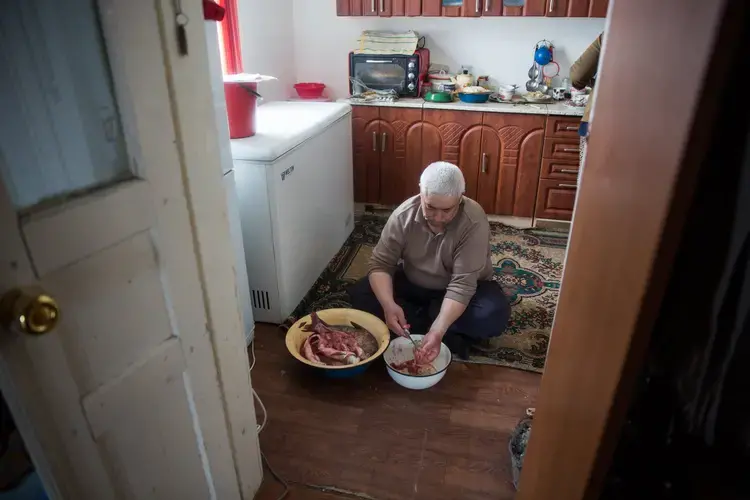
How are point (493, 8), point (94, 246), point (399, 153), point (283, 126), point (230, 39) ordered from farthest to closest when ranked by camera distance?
point (399, 153) → point (493, 8) → point (230, 39) → point (283, 126) → point (94, 246)

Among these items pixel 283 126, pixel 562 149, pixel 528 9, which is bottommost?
pixel 562 149

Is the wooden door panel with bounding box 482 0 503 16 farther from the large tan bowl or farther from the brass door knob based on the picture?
the brass door knob

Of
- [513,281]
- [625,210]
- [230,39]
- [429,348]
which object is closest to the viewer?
[625,210]

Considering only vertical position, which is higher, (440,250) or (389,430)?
(440,250)

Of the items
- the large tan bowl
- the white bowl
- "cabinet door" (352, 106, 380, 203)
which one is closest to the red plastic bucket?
the large tan bowl

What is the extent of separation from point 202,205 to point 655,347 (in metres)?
0.87

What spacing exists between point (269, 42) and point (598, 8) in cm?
200

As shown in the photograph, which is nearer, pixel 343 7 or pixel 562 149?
pixel 562 149

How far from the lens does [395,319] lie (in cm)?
205

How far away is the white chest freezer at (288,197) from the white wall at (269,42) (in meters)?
0.44

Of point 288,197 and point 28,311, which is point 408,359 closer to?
point 288,197

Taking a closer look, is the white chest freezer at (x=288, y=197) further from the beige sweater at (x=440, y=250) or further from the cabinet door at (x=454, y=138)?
the cabinet door at (x=454, y=138)

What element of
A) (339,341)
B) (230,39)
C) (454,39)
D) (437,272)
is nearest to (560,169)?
(454,39)

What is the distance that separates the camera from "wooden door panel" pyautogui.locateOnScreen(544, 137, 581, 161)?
3.12 m
